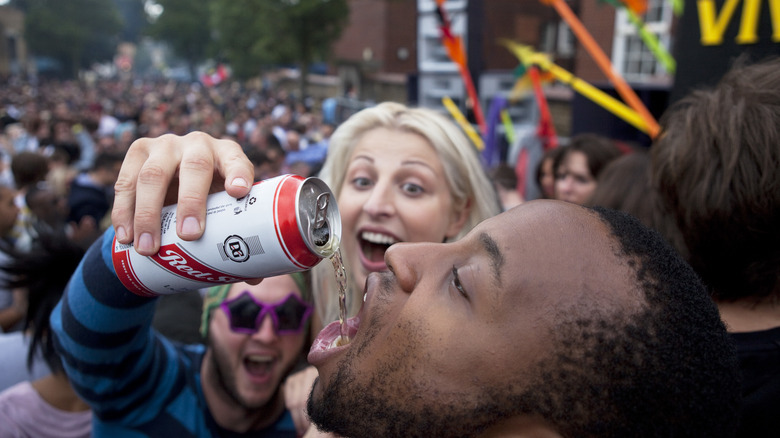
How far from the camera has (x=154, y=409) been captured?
6.01 feet

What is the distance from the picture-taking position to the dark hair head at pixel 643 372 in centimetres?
92

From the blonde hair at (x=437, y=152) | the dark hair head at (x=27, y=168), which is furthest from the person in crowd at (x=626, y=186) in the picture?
the dark hair head at (x=27, y=168)

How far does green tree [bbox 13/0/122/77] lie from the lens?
4391 cm

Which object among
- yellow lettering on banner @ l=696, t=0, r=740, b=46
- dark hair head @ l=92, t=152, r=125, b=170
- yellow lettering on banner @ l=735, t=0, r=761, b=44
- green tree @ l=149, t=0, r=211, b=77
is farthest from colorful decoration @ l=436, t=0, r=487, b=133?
green tree @ l=149, t=0, r=211, b=77

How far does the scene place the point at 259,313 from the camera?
2.08m

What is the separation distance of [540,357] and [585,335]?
0.30 ft

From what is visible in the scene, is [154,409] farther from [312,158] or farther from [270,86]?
[270,86]

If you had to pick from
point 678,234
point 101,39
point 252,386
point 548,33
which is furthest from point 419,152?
point 101,39

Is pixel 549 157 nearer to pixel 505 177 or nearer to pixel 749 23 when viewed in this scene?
pixel 505 177

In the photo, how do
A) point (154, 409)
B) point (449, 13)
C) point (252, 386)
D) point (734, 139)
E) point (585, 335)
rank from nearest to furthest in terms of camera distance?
point (585, 335) < point (734, 139) < point (154, 409) < point (252, 386) < point (449, 13)

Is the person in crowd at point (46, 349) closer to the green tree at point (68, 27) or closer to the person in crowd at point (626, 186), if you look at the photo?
the person in crowd at point (626, 186)

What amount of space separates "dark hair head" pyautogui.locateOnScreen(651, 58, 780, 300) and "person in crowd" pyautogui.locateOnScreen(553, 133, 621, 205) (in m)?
2.53

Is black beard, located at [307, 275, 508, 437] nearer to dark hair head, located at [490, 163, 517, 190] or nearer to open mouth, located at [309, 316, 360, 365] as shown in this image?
open mouth, located at [309, 316, 360, 365]

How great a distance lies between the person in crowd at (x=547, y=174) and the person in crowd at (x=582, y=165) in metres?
0.22
